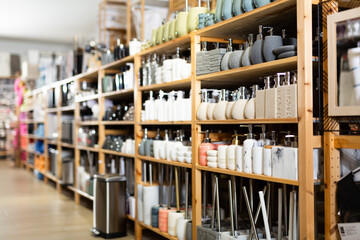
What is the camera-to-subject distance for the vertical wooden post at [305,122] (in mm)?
2248

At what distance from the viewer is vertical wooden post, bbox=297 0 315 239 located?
7.38ft

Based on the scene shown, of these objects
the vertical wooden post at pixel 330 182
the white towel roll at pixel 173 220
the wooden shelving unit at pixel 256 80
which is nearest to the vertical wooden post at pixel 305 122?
the wooden shelving unit at pixel 256 80

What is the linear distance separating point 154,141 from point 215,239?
1.29 meters

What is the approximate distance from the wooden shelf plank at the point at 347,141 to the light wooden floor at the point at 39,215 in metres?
2.63

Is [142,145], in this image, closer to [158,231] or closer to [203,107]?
[158,231]

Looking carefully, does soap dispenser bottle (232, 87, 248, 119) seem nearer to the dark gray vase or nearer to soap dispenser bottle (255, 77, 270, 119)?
soap dispenser bottle (255, 77, 270, 119)

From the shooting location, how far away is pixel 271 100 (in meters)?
2.55

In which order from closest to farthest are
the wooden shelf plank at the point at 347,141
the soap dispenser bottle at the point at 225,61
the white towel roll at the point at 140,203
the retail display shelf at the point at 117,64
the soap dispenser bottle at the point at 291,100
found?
the wooden shelf plank at the point at 347,141
the soap dispenser bottle at the point at 291,100
the soap dispenser bottle at the point at 225,61
the white towel roll at the point at 140,203
the retail display shelf at the point at 117,64

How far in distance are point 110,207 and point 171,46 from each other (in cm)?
173

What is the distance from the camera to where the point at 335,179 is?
2.34 m

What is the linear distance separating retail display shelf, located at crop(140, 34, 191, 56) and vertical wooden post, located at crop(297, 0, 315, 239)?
1283mm

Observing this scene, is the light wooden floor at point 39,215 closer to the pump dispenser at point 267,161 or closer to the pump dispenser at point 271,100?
the pump dispenser at point 267,161

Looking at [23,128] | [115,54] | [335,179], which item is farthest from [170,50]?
[23,128]

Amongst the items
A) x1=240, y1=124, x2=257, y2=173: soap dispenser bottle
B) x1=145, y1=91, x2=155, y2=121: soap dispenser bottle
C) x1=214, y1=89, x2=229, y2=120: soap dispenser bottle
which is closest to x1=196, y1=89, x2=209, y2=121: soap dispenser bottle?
x1=214, y1=89, x2=229, y2=120: soap dispenser bottle
